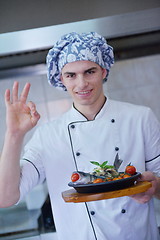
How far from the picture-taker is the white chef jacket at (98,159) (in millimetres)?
1412

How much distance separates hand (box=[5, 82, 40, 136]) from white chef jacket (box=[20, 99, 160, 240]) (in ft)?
0.76

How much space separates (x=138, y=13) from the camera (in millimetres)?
1746

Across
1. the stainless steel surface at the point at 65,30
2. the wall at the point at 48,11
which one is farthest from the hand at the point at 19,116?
the wall at the point at 48,11

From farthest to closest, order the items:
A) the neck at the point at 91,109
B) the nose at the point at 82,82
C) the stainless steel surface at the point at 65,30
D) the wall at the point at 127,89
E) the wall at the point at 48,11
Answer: the wall at the point at 127,89, the wall at the point at 48,11, the stainless steel surface at the point at 65,30, the neck at the point at 91,109, the nose at the point at 82,82

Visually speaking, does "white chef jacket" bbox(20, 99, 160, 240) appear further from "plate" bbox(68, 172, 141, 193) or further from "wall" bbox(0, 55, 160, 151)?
"wall" bbox(0, 55, 160, 151)

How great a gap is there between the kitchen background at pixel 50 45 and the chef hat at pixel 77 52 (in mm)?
304

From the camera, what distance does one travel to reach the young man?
139cm

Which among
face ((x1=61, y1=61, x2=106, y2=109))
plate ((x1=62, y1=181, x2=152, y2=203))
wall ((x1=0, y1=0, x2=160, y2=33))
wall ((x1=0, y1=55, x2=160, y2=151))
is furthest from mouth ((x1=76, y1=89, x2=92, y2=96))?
wall ((x1=0, y1=55, x2=160, y2=151))

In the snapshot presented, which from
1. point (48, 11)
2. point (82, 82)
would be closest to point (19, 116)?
point (82, 82)

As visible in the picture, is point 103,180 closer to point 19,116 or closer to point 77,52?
point 19,116

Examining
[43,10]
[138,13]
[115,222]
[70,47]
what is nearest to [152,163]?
[115,222]

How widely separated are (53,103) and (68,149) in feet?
4.02

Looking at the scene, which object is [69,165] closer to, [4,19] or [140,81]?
[4,19]

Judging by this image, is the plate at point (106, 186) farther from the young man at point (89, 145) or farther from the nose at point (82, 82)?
the nose at point (82, 82)
